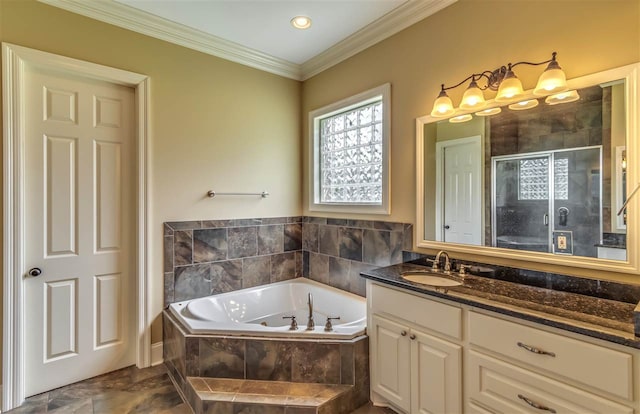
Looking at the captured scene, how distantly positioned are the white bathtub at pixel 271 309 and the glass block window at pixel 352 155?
0.81 meters

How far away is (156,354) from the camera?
2.48 m

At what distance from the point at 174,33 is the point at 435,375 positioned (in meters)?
3.04

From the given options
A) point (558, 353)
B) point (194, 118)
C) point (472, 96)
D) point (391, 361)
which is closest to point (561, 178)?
point (472, 96)

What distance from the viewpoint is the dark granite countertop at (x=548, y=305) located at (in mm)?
1120

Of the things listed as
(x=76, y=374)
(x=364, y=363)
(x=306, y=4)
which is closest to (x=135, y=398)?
(x=76, y=374)

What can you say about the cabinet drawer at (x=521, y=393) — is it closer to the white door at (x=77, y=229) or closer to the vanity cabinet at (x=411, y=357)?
the vanity cabinet at (x=411, y=357)

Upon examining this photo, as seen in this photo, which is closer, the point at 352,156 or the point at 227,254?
the point at 227,254

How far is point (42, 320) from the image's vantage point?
6.94 feet

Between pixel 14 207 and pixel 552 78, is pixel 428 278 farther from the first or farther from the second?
pixel 14 207

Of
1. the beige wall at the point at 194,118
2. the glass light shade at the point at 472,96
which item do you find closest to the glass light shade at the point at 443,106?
the glass light shade at the point at 472,96

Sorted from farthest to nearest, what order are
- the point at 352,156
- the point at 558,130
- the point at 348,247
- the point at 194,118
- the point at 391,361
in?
the point at 352,156 < the point at 348,247 < the point at 194,118 < the point at 391,361 < the point at 558,130

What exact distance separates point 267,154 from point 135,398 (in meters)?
2.20

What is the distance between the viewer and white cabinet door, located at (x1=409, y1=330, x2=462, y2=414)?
5.03ft

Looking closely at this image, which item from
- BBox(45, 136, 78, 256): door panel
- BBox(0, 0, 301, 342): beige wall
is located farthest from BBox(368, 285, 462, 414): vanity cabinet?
BBox(45, 136, 78, 256): door panel
